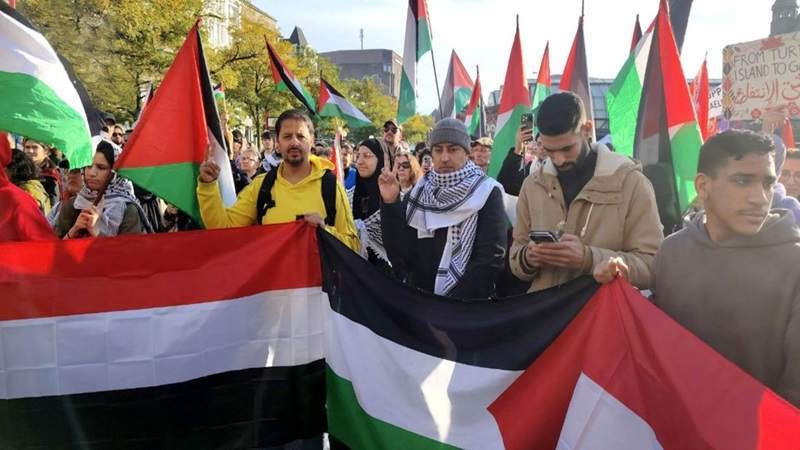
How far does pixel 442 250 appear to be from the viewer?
3439mm

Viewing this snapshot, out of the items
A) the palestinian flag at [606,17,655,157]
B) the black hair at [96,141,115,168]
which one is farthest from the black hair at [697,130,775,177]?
the black hair at [96,141,115,168]

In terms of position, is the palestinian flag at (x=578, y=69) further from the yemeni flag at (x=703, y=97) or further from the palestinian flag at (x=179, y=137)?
→ the palestinian flag at (x=179, y=137)

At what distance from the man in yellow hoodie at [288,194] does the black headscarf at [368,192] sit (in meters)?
1.86

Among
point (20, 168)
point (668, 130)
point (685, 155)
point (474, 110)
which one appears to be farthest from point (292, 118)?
point (474, 110)

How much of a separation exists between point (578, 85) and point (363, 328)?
545 centimetres

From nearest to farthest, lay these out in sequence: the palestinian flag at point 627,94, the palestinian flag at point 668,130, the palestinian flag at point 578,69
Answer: the palestinian flag at point 668,130 → the palestinian flag at point 627,94 → the palestinian flag at point 578,69

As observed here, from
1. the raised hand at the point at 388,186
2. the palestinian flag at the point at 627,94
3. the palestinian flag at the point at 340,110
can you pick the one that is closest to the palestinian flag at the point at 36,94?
the raised hand at the point at 388,186

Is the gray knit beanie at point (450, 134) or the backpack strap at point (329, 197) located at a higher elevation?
the gray knit beanie at point (450, 134)

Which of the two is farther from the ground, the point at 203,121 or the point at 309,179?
the point at 203,121

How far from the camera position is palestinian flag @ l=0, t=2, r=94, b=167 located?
10.7ft

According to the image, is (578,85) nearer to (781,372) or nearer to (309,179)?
(309,179)

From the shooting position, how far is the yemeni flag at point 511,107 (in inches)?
245

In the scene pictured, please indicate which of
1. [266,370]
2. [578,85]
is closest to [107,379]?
[266,370]

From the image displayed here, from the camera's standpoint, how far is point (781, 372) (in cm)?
206
